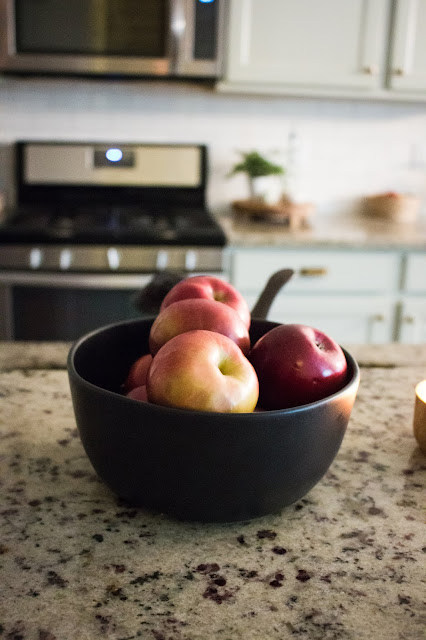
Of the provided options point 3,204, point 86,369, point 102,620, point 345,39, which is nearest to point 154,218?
point 3,204


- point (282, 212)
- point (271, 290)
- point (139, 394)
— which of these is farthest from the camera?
point (282, 212)

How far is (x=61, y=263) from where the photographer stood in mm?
2330

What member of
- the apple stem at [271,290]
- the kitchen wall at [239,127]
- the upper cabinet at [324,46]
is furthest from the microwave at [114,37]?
the apple stem at [271,290]

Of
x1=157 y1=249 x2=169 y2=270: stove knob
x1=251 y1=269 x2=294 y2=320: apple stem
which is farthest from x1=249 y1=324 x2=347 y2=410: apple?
x1=157 y1=249 x2=169 y2=270: stove knob

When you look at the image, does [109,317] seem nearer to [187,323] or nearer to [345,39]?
[345,39]

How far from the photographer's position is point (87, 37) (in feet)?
8.00

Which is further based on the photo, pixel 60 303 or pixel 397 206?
pixel 397 206

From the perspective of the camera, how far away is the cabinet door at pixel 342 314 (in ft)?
8.20

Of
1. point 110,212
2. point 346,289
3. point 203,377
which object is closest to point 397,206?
point 346,289

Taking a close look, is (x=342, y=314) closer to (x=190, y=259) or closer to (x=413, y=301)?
(x=413, y=301)

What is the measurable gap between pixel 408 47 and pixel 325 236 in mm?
807

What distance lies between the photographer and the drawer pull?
2.45m

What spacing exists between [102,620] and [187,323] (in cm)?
28

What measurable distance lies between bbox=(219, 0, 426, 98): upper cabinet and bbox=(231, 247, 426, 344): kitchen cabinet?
2.20 ft
